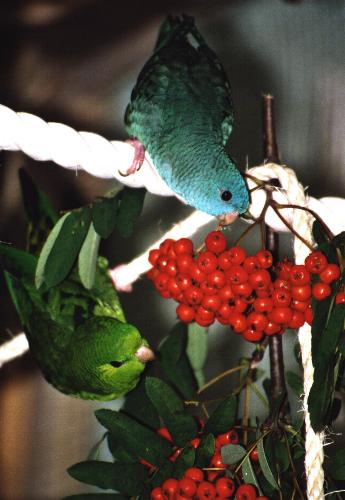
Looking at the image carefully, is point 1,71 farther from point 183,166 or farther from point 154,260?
point 154,260

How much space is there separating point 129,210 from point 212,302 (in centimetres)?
17

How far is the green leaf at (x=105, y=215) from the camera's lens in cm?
64

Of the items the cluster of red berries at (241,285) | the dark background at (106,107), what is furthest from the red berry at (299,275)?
the dark background at (106,107)

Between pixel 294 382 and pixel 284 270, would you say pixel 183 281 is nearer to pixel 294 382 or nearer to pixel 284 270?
pixel 284 270

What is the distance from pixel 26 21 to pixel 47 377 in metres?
1.04

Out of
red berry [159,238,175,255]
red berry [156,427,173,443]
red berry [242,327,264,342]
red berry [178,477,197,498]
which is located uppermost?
red berry [159,238,175,255]

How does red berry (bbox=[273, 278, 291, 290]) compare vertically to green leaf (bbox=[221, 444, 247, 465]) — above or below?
above

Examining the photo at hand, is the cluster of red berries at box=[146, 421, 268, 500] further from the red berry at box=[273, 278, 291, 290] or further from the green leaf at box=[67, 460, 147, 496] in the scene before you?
the red berry at box=[273, 278, 291, 290]

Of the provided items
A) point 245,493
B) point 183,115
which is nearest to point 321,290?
point 245,493

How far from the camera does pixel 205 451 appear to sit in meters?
0.54

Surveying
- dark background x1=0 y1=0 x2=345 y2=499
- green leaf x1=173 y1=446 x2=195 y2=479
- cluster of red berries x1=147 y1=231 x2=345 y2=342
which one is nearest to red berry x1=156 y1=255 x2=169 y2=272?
cluster of red berries x1=147 y1=231 x2=345 y2=342

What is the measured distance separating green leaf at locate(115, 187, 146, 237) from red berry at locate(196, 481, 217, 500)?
0.30 meters

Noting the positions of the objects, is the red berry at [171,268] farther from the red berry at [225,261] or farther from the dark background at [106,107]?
the dark background at [106,107]

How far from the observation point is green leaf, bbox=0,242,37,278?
656 millimetres
